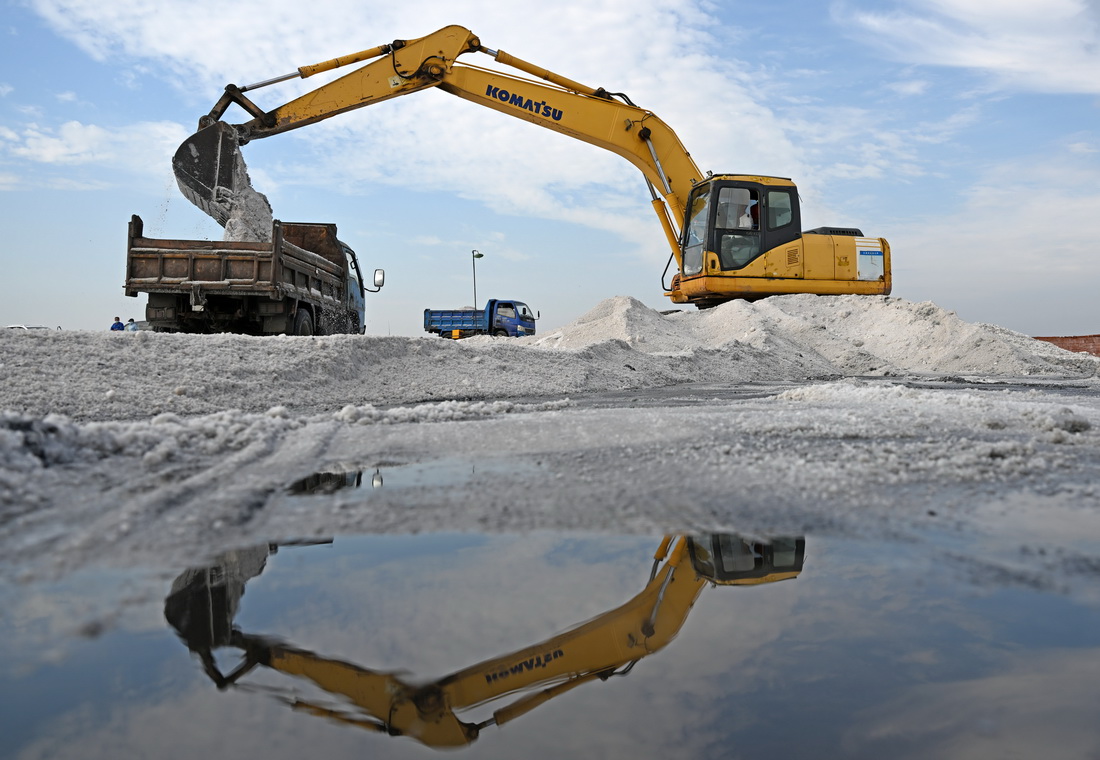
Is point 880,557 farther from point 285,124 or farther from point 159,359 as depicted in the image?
point 285,124

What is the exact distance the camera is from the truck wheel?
10508 millimetres

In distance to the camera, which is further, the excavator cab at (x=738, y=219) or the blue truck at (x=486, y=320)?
the blue truck at (x=486, y=320)

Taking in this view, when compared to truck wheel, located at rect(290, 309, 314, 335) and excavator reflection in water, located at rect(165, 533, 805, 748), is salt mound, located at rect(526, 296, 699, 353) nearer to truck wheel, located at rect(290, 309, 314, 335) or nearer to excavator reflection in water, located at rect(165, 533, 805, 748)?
truck wheel, located at rect(290, 309, 314, 335)

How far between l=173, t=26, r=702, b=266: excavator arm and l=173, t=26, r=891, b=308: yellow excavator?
2 cm

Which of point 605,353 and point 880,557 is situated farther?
point 605,353

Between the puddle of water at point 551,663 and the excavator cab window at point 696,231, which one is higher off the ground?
the excavator cab window at point 696,231

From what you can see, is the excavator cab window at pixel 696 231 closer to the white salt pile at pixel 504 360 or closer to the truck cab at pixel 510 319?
the white salt pile at pixel 504 360

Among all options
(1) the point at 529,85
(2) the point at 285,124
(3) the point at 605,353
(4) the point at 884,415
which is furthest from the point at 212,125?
(4) the point at 884,415

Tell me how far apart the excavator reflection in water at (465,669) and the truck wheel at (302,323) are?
8.97m

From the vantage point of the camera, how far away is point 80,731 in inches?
48.1

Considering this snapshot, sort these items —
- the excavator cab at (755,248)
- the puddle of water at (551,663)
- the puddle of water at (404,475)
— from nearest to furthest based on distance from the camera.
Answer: the puddle of water at (551,663), the puddle of water at (404,475), the excavator cab at (755,248)

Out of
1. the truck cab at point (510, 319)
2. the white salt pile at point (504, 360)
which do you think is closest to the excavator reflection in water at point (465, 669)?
the white salt pile at point (504, 360)

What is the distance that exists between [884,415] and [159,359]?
20.0 feet

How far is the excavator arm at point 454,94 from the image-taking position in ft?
36.6
